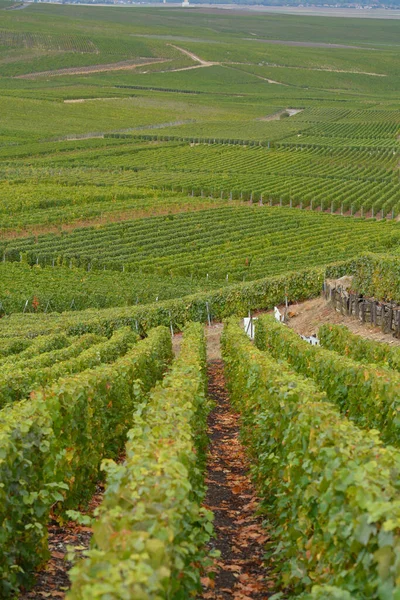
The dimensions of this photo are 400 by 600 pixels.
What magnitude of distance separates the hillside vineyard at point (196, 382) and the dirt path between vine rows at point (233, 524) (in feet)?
0.15

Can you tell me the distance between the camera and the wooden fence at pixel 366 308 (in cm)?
3378

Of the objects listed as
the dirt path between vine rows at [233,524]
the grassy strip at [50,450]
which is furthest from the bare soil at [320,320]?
the grassy strip at [50,450]

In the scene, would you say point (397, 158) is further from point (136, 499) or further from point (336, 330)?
point (136, 499)

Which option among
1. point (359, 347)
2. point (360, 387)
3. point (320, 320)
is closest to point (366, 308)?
point (320, 320)

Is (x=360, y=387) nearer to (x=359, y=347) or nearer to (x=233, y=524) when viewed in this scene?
(x=233, y=524)

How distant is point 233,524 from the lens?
1418cm

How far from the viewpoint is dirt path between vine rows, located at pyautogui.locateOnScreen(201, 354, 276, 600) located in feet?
37.5

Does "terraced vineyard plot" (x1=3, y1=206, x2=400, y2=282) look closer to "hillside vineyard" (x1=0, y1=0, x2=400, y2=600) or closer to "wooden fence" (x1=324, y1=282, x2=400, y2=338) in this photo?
"hillside vineyard" (x1=0, y1=0, x2=400, y2=600)

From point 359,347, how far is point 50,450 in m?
13.1

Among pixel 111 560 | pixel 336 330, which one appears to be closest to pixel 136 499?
pixel 111 560

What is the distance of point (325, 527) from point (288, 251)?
170ft

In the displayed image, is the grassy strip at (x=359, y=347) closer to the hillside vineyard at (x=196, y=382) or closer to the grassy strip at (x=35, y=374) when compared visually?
the hillside vineyard at (x=196, y=382)

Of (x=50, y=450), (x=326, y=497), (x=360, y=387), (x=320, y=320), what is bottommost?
(x=320, y=320)

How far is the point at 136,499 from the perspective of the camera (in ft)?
27.9
